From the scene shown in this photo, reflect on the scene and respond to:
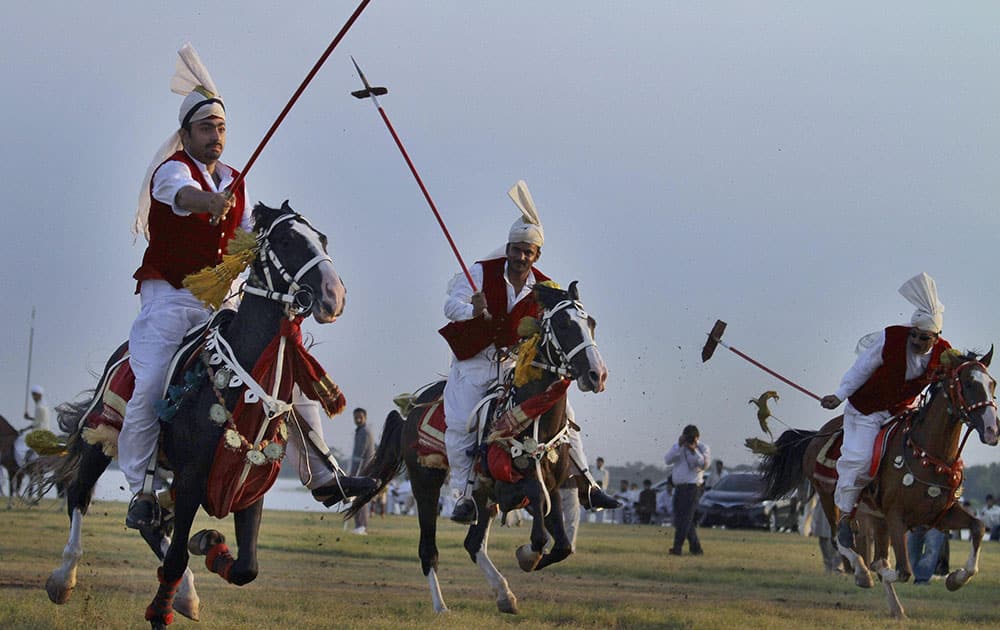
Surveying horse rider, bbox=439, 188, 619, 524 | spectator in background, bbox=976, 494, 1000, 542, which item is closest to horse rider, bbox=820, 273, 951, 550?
horse rider, bbox=439, 188, 619, 524

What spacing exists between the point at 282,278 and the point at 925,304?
7516mm

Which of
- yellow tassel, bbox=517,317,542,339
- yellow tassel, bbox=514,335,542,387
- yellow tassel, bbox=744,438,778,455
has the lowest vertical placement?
yellow tassel, bbox=744,438,778,455

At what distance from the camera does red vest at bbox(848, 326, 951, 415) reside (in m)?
14.6

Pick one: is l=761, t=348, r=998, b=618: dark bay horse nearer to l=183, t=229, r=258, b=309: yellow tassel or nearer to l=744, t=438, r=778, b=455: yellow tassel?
l=744, t=438, r=778, b=455: yellow tassel

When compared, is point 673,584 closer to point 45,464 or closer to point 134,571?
point 134,571

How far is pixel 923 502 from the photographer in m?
14.3

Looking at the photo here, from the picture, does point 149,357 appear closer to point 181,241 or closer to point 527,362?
point 181,241

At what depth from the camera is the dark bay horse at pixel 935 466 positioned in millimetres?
13789

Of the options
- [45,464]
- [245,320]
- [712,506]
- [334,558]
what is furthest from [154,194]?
[712,506]

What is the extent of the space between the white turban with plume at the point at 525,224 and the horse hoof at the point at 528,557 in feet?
8.80

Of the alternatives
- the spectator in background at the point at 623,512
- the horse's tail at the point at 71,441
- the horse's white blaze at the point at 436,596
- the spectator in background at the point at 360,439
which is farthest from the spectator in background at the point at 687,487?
the spectator in background at the point at 623,512

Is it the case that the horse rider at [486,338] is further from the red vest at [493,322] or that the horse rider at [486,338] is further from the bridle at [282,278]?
the bridle at [282,278]

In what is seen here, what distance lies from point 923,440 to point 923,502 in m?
0.58

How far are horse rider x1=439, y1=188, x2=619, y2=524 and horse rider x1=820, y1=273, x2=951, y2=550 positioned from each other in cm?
305
